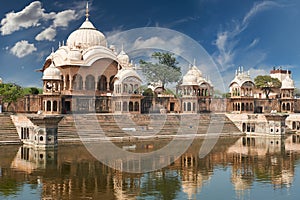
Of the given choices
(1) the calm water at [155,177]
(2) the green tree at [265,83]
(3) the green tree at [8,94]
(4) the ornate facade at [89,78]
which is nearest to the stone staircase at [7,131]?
(1) the calm water at [155,177]

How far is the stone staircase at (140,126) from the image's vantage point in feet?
73.1

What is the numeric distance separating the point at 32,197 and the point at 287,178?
8.44 meters

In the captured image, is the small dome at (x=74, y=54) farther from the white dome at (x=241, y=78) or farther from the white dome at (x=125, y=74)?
the white dome at (x=241, y=78)

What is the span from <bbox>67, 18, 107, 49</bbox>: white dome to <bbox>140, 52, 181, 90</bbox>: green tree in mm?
8878

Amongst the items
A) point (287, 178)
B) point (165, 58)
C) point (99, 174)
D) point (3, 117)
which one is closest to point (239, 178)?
point (287, 178)

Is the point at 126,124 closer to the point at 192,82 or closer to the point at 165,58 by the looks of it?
the point at 192,82

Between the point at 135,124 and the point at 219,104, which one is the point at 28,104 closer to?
the point at 135,124

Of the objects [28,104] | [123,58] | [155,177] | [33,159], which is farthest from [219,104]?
[155,177]

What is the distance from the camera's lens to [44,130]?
62.5ft

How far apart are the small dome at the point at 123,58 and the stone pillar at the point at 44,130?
14.5 metres

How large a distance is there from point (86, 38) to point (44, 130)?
15.0m

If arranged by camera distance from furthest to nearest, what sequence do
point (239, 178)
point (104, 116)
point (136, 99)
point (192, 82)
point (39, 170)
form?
point (192, 82), point (136, 99), point (104, 116), point (39, 170), point (239, 178)

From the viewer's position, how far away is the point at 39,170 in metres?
14.1

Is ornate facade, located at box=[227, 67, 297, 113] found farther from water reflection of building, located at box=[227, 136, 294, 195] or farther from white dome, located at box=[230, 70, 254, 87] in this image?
water reflection of building, located at box=[227, 136, 294, 195]
